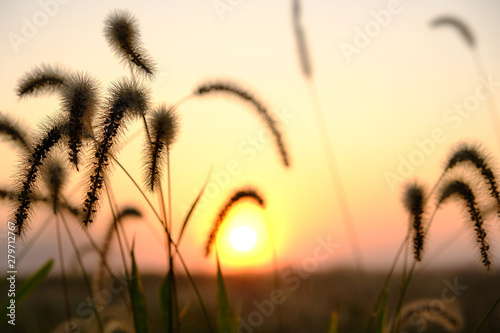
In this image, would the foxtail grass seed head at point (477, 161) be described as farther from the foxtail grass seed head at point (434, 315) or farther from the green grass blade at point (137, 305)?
the green grass blade at point (137, 305)

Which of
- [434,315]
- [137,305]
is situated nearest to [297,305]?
[434,315]

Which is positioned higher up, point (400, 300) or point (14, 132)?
point (14, 132)

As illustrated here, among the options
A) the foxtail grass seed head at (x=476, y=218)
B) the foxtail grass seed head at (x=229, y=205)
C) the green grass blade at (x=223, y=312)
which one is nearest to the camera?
the foxtail grass seed head at (x=476, y=218)

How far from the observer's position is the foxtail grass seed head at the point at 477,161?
2.71 m

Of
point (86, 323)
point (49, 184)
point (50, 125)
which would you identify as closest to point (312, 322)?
point (86, 323)

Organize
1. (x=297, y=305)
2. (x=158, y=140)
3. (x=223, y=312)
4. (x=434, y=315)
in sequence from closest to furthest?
1. (x=158, y=140)
2. (x=223, y=312)
3. (x=434, y=315)
4. (x=297, y=305)

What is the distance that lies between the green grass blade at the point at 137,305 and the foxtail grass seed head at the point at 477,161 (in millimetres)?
1900

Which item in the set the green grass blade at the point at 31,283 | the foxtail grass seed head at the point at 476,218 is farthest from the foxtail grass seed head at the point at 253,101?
the green grass blade at the point at 31,283

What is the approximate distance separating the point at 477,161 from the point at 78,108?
2.17 metres

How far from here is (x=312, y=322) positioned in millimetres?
8773

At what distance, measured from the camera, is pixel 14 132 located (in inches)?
118

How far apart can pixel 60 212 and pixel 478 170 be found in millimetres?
2510

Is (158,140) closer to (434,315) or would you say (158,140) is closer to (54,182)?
(54,182)

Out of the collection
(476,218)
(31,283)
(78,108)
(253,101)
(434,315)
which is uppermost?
(253,101)
